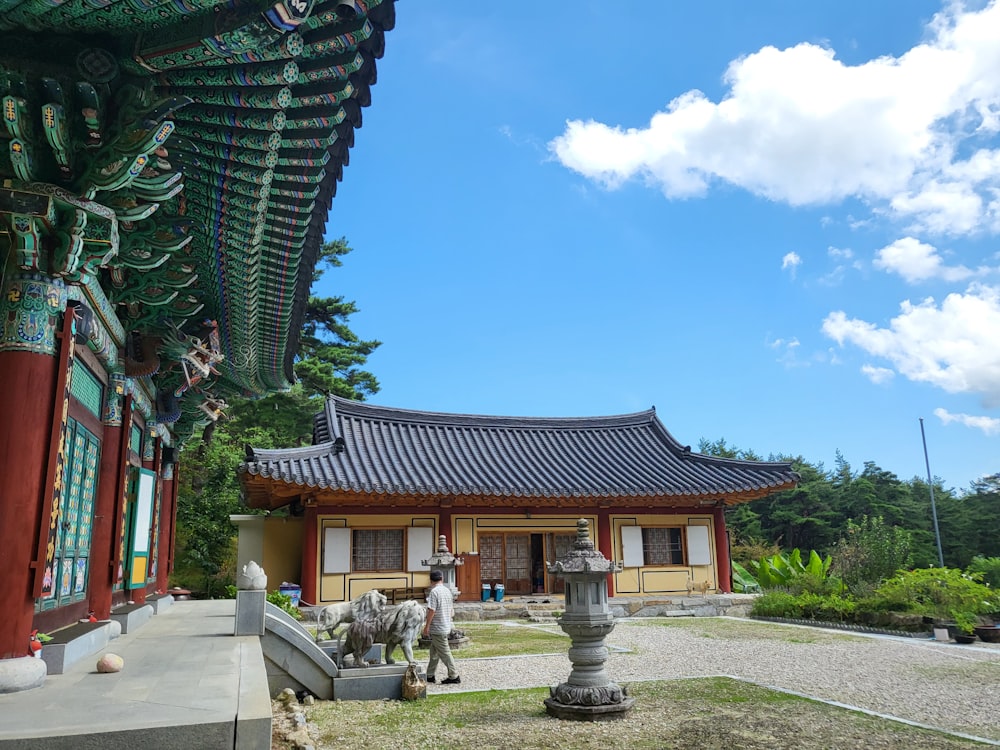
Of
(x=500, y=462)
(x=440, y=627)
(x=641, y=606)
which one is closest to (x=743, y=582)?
(x=641, y=606)

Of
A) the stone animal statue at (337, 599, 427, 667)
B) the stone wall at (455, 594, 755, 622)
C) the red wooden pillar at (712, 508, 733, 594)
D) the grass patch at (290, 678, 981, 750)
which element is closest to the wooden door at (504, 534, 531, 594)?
the stone wall at (455, 594, 755, 622)

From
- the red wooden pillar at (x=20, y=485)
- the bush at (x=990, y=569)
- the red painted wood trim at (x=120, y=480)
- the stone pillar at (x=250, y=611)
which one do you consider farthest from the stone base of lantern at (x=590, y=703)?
the bush at (x=990, y=569)

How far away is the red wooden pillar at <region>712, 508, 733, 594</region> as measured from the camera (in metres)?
21.5

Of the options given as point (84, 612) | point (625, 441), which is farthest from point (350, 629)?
point (625, 441)

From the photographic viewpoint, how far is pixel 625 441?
82.0 ft

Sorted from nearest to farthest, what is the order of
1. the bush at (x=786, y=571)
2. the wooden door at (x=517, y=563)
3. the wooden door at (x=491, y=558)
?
the wooden door at (x=491, y=558), the wooden door at (x=517, y=563), the bush at (x=786, y=571)

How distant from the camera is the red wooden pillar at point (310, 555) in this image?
18.1 metres

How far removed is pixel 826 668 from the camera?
1042 cm

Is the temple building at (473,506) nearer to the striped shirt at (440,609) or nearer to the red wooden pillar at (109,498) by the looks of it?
the striped shirt at (440,609)

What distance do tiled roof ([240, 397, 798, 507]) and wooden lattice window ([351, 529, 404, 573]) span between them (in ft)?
5.11

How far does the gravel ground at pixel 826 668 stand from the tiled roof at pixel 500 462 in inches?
241

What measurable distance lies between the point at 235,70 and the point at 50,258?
6.27 ft

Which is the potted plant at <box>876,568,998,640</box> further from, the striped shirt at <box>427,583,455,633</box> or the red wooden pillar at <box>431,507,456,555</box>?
the red wooden pillar at <box>431,507,456,555</box>

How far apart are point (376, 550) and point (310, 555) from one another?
174cm
